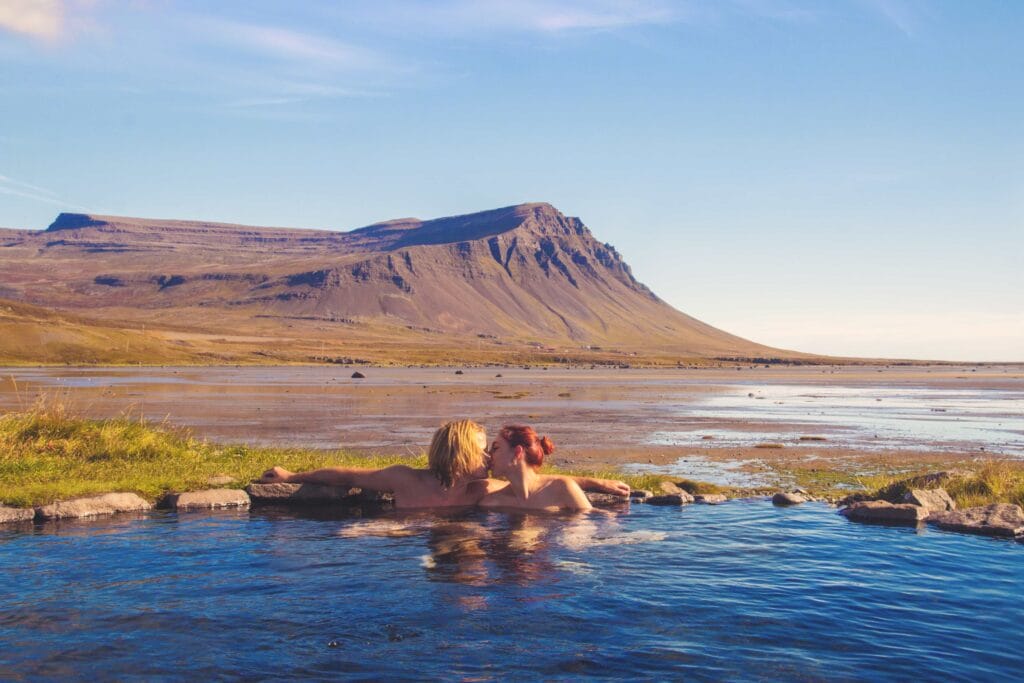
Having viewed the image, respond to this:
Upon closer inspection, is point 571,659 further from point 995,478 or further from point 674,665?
point 995,478

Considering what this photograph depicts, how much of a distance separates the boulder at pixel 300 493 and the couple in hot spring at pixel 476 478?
0.38 ft

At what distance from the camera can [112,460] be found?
1611 cm

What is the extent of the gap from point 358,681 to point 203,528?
6520 millimetres

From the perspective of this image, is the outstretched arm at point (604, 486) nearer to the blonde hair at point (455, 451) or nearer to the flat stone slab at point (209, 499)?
the blonde hair at point (455, 451)

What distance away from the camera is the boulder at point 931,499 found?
1401cm

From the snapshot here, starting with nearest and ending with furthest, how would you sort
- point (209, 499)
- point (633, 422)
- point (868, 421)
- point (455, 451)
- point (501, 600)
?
point (501, 600)
point (455, 451)
point (209, 499)
point (633, 422)
point (868, 421)

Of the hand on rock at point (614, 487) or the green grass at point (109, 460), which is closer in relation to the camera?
the green grass at point (109, 460)

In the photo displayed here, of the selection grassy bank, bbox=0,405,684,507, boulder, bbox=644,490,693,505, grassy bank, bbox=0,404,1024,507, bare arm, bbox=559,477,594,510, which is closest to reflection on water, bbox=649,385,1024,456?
grassy bank, bbox=0,404,1024,507

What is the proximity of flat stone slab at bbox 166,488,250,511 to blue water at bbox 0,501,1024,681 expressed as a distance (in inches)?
30.3

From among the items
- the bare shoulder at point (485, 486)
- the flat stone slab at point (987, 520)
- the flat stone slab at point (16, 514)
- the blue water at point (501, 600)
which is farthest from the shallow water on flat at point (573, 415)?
the flat stone slab at point (987, 520)

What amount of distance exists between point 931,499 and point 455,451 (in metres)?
8.40

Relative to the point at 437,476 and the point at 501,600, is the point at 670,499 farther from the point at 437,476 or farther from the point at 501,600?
the point at 501,600

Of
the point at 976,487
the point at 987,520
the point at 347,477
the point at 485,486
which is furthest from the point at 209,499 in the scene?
the point at 976,487

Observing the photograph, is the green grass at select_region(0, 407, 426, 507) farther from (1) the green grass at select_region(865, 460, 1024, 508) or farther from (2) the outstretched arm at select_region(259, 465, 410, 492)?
(1) the green grass at select_region(865, 460, 1024, 508)
